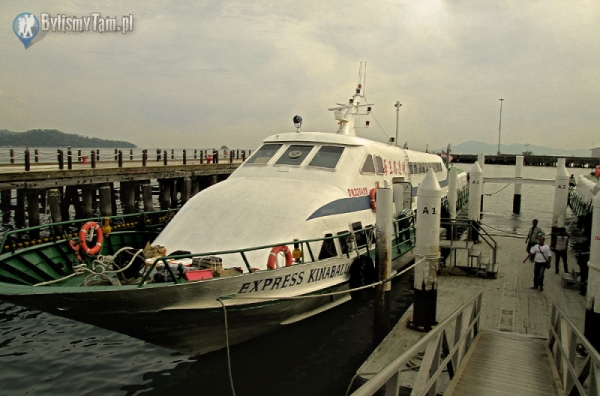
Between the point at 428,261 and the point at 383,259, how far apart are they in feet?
4.10

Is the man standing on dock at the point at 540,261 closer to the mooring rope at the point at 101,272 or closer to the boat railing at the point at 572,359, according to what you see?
the boat railing at the point at 572,359

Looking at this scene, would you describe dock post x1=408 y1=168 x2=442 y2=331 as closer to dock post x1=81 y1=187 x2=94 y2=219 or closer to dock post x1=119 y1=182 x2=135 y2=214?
dock post x1=81 y1=187 x2=94 y2=219

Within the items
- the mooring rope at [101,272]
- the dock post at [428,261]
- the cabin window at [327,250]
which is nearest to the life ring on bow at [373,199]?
the cabin window at [327,250]

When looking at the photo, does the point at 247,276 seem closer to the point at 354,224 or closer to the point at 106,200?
the point at 354,224

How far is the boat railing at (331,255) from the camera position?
7.38 metres

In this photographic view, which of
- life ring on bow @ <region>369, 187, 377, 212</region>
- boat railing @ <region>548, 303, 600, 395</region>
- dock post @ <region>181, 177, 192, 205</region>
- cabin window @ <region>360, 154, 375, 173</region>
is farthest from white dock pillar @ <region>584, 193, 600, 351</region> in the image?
dock post @ <region>181, 177, 192, 205</region>

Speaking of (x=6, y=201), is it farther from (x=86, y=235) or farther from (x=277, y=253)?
(x=277, y=253)

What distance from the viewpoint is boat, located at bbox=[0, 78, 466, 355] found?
7.39 metres

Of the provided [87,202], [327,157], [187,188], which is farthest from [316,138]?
[187,188]

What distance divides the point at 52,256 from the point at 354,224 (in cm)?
723

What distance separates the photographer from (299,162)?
13492 millimetres

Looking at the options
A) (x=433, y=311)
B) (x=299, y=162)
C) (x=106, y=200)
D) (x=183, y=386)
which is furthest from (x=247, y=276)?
(x=106, y=200)

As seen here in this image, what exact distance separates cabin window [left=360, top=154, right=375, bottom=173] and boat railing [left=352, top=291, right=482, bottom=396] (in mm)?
5848

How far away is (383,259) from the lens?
995 cm
